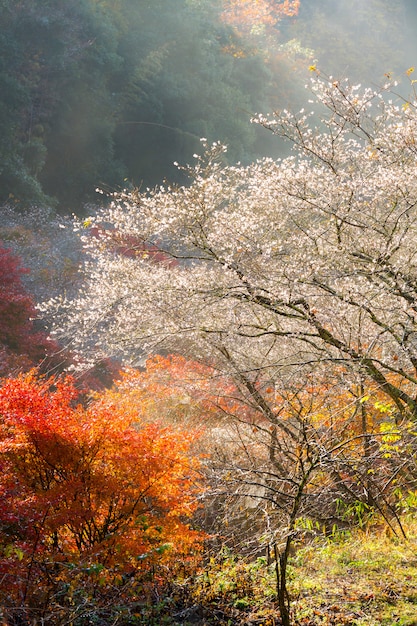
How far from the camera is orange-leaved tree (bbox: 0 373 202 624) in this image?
4.57m

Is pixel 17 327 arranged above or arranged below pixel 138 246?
above

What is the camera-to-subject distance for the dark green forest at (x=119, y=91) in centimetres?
1820

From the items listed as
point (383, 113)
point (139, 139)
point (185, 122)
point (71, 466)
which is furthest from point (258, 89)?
point (71, 466)

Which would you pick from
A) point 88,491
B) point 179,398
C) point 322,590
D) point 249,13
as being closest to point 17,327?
point 179,398

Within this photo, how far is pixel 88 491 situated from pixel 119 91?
19.0 m

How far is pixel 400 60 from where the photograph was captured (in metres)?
36.0

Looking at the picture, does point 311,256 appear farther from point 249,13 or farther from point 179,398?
point 249,13

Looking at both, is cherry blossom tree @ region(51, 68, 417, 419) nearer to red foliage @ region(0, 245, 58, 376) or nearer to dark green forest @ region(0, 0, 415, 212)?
red foliage @ region(0, 245, 58, 376)

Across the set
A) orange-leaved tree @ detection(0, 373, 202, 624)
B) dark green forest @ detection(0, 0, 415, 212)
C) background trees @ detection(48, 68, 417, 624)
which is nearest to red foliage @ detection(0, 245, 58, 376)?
background trees @ detection(48, 68, 417, 624)

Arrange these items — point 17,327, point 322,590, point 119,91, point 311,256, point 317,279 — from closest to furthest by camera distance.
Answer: point 322,590, point 317,279, point 311,256, point 17,327, point 119,91

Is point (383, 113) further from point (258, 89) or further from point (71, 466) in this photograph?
point (258, 89)

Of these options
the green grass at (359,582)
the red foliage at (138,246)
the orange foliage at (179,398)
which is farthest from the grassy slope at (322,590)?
the orange foliage at (179,398)

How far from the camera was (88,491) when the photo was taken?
5.03 metres

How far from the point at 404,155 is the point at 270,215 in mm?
1536
